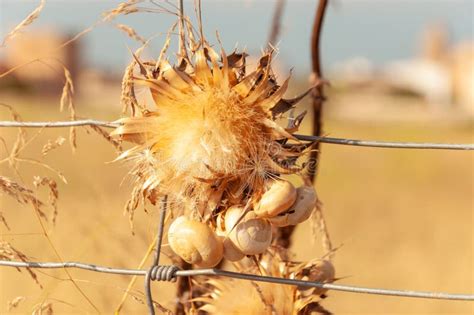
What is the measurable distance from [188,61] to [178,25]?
64 millimetres

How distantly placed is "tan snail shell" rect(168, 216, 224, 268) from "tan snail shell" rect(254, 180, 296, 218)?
0.06 metres

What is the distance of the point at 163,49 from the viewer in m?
0.89

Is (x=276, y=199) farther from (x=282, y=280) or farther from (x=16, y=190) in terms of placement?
(x=16, y=190)

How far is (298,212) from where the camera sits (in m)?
0.83

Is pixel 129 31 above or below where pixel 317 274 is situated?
above

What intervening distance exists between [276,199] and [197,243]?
0.09m

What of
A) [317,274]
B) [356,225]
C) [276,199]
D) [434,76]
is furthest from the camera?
[434,76]

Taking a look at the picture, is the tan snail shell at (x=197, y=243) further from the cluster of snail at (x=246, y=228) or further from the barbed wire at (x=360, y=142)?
the barbed wire at (x=360, y=142)

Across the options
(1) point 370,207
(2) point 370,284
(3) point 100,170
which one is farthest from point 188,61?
(3) point 100,170

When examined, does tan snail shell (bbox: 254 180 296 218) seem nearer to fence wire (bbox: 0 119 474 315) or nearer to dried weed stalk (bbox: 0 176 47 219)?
fence wire (bbox: 0 119 474 315)

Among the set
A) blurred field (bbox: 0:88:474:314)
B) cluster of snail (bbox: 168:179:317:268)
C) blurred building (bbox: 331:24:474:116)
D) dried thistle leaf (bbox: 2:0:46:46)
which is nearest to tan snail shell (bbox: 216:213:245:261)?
cluster of snail (bbox: 168:179:317:268)

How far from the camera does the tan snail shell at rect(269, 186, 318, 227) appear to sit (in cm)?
83

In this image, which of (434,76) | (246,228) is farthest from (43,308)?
(434,76)

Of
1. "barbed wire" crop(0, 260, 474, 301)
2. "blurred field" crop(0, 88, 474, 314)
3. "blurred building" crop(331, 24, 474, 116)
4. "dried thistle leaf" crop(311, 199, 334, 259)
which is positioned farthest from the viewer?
"blurred building" crop(331, 24, 474, 116)
